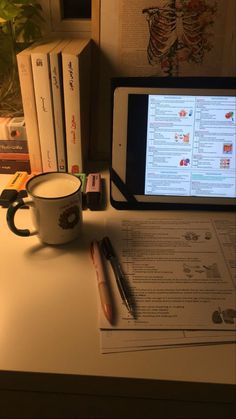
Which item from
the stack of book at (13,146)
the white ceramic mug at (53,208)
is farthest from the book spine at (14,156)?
the white ceramic mug at (53,208)

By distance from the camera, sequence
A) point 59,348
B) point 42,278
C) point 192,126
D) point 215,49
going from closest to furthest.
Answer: point 59,348 → point 42,278 → point 192,126 → point 215,49

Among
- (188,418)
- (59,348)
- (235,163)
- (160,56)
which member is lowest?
(188,418)

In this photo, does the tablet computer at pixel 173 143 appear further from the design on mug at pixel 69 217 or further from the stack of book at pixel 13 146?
the stack of book at pixel 13 146

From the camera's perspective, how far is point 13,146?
88cm

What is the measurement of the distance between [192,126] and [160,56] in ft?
0.79

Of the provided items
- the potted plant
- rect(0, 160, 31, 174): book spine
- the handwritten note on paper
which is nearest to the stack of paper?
A: the handwritten note on paper

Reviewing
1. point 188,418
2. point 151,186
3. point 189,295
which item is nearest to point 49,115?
point 151,186

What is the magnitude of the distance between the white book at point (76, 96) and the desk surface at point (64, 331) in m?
0.26

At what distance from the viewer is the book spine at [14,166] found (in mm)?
895

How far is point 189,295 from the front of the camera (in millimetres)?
565

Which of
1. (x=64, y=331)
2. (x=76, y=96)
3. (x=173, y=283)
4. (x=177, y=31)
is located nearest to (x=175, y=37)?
(x=177, y=31)

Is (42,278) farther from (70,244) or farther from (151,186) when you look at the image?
(151,186)

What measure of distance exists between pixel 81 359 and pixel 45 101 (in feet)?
1.74

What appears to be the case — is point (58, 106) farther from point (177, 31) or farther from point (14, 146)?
point (177, 31)
